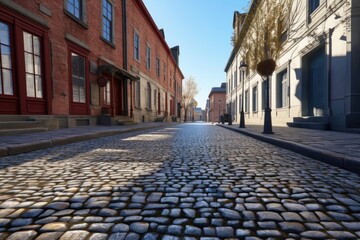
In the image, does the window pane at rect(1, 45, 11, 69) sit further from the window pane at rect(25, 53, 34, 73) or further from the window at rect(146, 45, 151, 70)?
the window at rect(146, 45, 151, 70)

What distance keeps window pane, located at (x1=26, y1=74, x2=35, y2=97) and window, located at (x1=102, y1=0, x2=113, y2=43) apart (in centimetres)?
612

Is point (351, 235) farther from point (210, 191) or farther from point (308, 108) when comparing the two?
point (308, 108)

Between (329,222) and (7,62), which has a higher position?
(7,62)

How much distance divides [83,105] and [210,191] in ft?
32.3

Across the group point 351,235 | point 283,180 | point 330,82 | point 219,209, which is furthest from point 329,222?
point 330,82

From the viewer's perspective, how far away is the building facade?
691cm

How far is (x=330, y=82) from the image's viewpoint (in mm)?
8086

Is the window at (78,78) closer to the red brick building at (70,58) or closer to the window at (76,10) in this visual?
the red brick building at (70,58)

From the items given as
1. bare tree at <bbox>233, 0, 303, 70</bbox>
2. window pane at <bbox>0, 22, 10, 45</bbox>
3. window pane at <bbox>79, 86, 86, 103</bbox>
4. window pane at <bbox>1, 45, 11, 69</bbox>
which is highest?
bare tree at <bbox>233, 0, 303, 70</bbox>

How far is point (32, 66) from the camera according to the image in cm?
765

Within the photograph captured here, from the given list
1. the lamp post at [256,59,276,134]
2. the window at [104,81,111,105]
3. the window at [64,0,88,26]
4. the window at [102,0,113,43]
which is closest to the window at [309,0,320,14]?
the lamp post at [256,59,276,134]

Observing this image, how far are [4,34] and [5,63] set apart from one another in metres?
→ 0.89

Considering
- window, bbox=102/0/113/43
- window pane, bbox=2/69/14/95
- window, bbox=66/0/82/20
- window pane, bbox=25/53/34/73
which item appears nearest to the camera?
window pane, bbox=2/69/14/95

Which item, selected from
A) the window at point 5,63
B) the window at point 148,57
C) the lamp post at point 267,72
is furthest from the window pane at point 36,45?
the window at point 148,57
